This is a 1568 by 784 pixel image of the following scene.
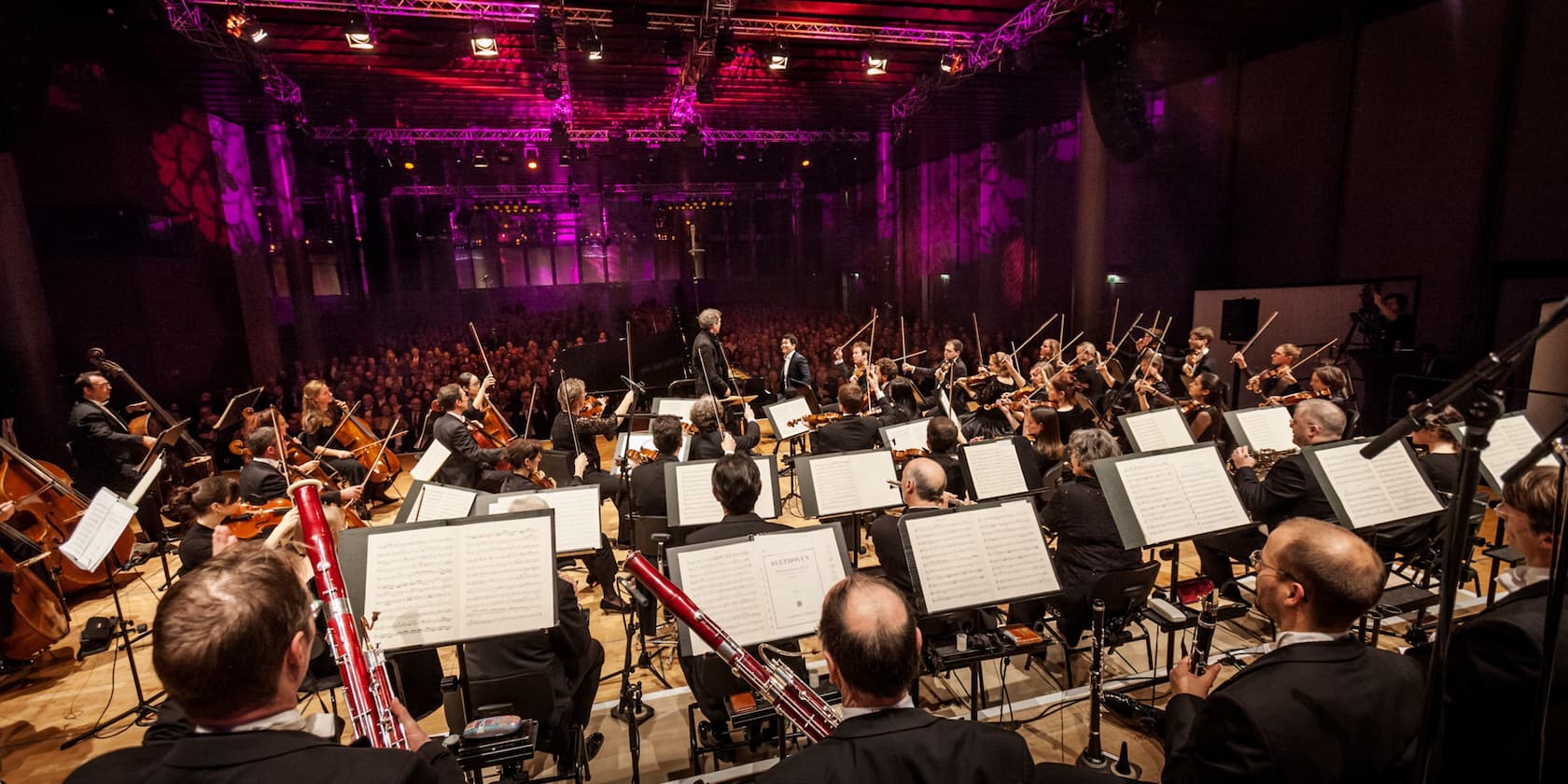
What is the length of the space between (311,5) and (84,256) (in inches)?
169

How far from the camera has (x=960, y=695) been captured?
→ 3973mm

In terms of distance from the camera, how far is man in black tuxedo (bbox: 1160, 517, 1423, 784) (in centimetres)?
169

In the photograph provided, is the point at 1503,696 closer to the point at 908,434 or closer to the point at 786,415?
the point at 908,434

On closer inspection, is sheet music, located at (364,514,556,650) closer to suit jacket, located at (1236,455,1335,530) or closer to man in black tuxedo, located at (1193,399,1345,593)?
man in black tuxedo, located at (1193,399,1345,593)

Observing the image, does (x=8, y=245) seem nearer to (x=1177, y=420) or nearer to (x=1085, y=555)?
(x=1085, y=555)

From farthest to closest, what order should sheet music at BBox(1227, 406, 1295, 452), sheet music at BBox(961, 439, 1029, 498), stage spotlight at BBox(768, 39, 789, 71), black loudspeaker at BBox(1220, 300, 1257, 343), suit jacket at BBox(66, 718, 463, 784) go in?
black loudspeaker at BBox(1220, 300, 1257, 343) → stage spotlight at BBox(768, 39, 789, 71) → sheet music at BBox(1227, 406, 1295, 452) → sheet music at BBox(961, 439, 1029, 498) → suit jacket at BBox(66, 718, 463, 784)

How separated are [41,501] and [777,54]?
7894mm

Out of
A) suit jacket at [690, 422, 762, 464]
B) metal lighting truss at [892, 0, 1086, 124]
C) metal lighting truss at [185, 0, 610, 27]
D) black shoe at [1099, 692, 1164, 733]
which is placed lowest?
black shoe at [1099, 692, 1164, 733]

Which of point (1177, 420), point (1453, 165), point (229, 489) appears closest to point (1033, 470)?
point (1177, 420)

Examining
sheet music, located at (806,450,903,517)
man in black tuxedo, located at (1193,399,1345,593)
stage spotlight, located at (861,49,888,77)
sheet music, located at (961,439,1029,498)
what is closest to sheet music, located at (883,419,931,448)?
sheet music, located at (961,439,1029,498)

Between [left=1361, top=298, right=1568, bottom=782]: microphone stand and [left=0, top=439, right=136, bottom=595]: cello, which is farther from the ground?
[left=1361, top=298, right=1568, bottom=782]: microphone stand

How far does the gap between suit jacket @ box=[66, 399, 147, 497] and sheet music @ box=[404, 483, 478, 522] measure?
462 centimetres

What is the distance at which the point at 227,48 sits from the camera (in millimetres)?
7434

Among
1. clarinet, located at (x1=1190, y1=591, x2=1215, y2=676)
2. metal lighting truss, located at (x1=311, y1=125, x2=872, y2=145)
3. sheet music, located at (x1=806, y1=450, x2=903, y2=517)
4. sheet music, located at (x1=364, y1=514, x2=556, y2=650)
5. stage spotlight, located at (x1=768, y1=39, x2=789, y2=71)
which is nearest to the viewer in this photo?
clarinet, located at (x1=1190, y1=591, x2=1215, y2=676)
